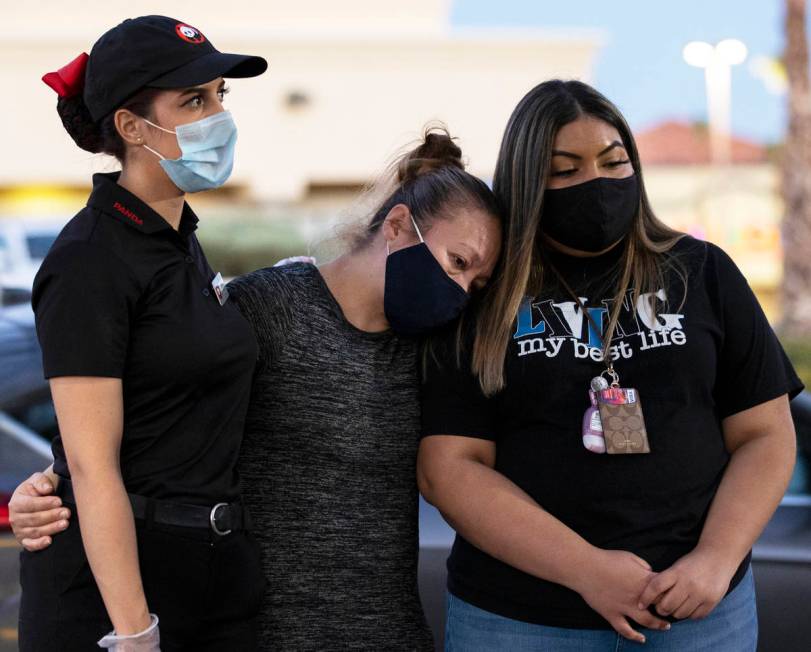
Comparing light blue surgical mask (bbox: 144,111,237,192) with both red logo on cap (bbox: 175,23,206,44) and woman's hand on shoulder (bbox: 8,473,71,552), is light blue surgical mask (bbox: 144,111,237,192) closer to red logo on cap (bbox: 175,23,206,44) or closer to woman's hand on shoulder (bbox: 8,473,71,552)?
red logo on cap (bbox: 175,23,206,44)

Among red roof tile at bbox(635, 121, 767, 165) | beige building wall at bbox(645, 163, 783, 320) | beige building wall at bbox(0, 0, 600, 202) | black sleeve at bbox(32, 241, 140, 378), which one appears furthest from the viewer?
red roof tile at bbox(635, 121, 767, 165)

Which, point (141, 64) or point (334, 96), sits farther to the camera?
point (334, 96)

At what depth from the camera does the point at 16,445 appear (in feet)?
10.7

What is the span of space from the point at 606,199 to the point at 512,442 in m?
0.56

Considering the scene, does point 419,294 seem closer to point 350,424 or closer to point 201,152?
point 350,424

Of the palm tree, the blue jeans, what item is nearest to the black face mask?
the blue jeans

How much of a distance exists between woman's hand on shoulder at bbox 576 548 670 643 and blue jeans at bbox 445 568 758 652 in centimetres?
5

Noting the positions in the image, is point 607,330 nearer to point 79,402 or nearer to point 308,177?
point 79,402

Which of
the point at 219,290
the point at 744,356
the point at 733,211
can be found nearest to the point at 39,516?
the point at 219,290

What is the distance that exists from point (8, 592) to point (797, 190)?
10266 millimetres

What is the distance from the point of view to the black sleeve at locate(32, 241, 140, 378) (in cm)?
187

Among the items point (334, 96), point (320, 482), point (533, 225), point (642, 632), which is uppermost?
point (334, 96)

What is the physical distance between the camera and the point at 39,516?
2029 millimetres

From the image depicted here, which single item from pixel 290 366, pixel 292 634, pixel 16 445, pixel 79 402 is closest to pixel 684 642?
pixel 292 634
